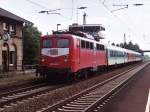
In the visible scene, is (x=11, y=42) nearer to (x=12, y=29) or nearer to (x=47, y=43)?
(x=12, y=29)

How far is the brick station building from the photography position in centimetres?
4197

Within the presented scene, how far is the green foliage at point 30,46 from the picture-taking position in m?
65.4

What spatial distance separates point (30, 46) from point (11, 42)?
24.1m

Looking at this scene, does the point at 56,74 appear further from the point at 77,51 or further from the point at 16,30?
the point at 16,30

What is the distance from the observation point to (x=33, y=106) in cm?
1506

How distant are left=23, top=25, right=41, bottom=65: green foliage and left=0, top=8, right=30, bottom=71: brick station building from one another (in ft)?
54.9

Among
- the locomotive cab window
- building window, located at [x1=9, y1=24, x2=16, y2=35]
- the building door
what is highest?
building window, located at [x1=9, y1=24, x2=16, y2=35]

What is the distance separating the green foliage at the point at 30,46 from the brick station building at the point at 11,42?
16.7 metres

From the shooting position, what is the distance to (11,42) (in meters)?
44.3

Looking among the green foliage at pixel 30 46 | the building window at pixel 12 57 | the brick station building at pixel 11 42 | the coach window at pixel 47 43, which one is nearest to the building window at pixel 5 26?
the brick station building at pixel 11 42

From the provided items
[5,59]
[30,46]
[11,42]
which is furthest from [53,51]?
[30,46]

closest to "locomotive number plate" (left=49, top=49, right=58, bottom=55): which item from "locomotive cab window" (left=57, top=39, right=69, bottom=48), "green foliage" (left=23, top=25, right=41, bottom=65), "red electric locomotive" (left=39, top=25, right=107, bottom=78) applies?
"red electric locomotive" (left=39, top=25, right=107, bottom=78)

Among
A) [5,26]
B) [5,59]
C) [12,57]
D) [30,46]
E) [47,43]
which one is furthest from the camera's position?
[30,46]

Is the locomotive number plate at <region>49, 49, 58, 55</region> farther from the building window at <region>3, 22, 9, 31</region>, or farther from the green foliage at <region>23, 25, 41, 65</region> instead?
the green foliage at <region>23, 25, 41, 65</region>
